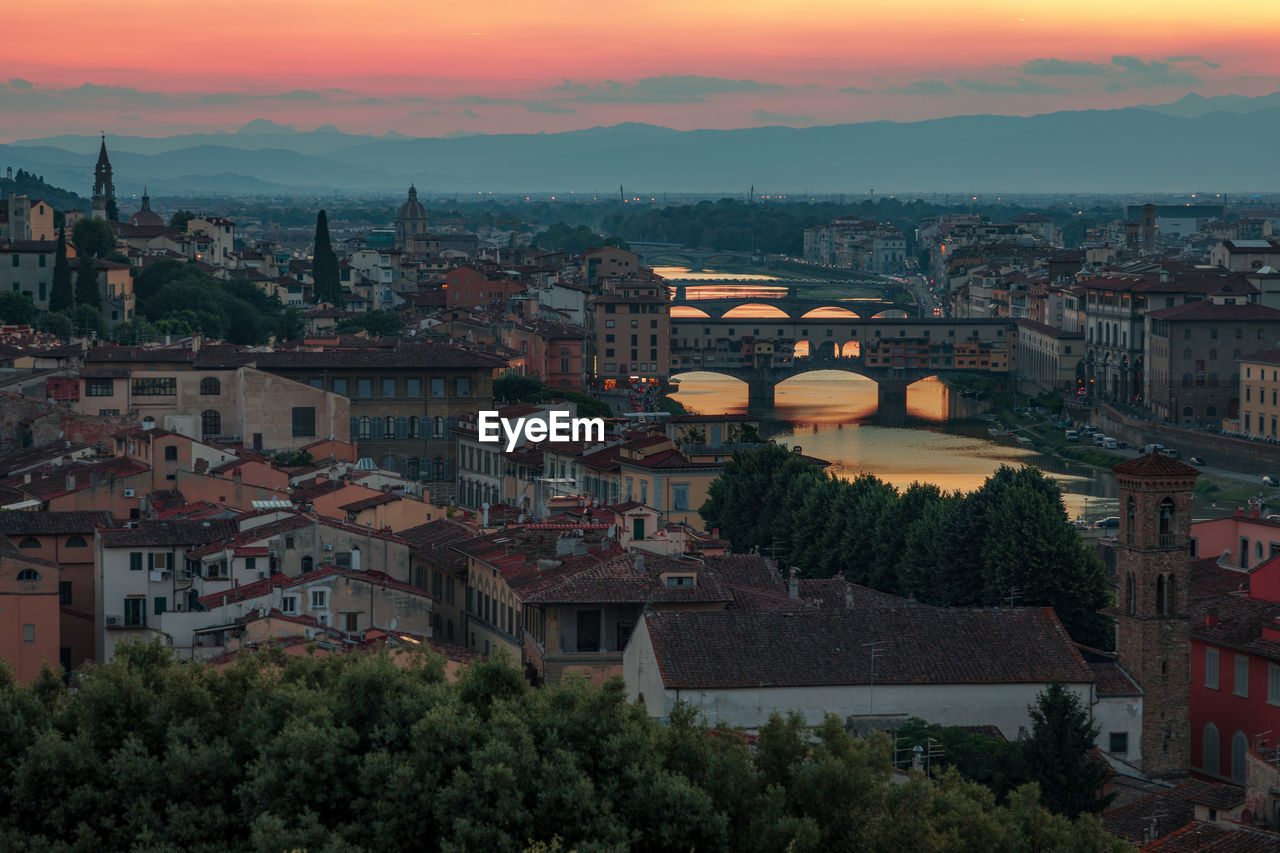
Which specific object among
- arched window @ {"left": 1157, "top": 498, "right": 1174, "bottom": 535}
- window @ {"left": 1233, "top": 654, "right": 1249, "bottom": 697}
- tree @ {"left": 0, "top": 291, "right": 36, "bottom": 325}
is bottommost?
window @ {"left": 1233, "top": 654, "right": 1249, "bottom": 697}

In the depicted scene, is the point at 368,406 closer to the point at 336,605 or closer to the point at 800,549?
the point at 800,549

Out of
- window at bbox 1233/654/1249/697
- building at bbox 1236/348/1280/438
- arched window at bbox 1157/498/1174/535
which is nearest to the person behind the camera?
arched window at bbox 1157/498/1174/535

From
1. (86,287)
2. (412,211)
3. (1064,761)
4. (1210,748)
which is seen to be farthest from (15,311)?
(412,211)

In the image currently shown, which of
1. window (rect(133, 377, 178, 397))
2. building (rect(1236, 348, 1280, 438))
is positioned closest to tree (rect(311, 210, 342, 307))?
building (rect(1236, 348, 1280, 438))

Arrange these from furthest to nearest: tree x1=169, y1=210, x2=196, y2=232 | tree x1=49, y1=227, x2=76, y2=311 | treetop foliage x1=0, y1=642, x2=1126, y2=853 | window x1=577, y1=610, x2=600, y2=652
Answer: tree x1=169, y1=210, x2=196, y2=232
tree x1=49, y1=227, x2=76, y2=311
window x1=577, y1=610, x2=600, y2=652
treetop foliage x1=0, y1=642, x2=1126, y2=853

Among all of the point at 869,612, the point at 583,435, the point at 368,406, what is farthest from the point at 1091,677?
the point at 368,406

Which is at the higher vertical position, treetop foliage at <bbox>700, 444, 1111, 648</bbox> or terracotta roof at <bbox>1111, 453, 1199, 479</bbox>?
terracotta roof at <bbox>1111, 453, 1199, 479</bbox>

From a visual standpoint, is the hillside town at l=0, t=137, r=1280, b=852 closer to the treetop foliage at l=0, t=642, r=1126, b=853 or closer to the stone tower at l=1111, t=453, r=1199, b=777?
the stone tower at l=1111, t=453, r=1199, b=777

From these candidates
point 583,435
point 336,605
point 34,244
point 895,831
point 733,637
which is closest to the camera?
point 895,831
